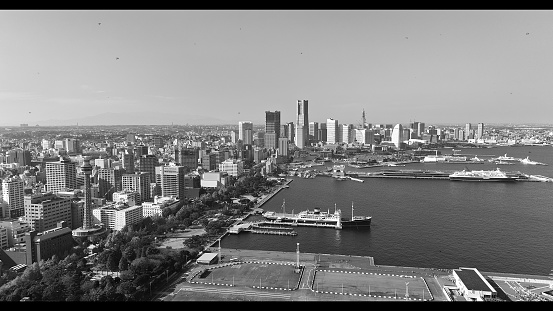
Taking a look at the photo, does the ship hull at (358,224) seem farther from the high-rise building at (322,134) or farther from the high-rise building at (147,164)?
the high-rise building at (322,134)

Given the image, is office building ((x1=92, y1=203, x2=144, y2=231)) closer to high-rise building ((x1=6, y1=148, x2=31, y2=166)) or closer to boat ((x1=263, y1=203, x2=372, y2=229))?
boat ((x1=263, y1=203, x2=372, y2=229))

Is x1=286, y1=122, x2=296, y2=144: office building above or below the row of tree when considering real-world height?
above

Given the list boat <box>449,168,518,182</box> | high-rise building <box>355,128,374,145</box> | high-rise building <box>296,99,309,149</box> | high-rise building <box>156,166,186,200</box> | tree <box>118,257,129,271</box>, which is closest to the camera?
tree <box>118,257,129,271</box>

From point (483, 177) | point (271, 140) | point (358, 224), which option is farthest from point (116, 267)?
point (271, 140)

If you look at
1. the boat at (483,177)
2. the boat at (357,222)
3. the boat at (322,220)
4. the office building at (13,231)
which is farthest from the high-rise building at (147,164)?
the boat at (483,177)

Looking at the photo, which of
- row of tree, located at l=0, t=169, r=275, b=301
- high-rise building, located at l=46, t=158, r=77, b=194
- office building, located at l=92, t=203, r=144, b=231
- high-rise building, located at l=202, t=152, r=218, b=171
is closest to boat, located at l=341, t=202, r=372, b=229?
row of tree, located at l=0, t=169, r=275, b=301

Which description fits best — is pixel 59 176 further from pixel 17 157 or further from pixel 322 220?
pixel 322 220
